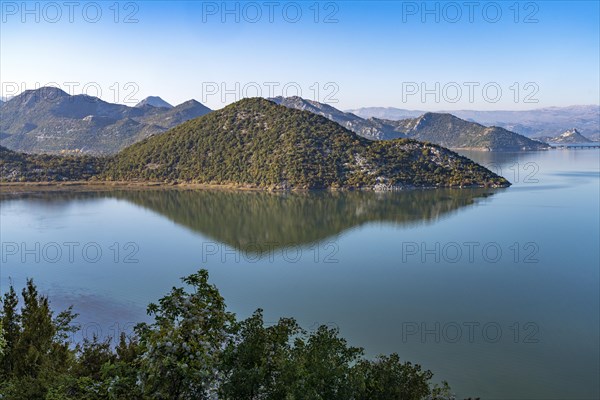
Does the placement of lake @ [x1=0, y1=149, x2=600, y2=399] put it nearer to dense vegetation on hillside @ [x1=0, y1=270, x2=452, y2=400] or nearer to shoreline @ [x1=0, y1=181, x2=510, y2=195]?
dense vegetation on hillside @ [x1=0, y1=270, x2=452, y2=400]

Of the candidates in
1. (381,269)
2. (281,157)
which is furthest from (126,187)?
(381,269)

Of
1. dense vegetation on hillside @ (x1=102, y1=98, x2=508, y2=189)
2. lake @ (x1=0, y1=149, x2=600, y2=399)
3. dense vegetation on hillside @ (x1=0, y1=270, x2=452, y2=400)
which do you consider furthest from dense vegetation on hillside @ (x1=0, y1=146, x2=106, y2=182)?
dense vegetation on hillside @ (x1=0, y1=270, x2=452, y2=400)

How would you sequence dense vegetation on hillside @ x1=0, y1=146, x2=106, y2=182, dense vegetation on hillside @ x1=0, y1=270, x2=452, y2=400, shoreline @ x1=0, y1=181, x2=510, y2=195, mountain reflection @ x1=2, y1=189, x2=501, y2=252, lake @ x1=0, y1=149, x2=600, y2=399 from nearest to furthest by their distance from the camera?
dense vegetation on hillside @ x1=0, y1=270, x2=452, y2=400
lake @ x1=0, y1=149, x2=600, y2=399
mountain reflection @ x1=2, y1=189, x2=501, y2=252
shoreline @ x1=0, y1=181, x2=510, y2=195
dense vegetation on hillside @ x1=0, y1=146, x2=106, y2=182

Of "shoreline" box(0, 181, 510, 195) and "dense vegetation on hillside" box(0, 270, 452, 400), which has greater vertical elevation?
"shoreline" box(0, 181, 510, 195)

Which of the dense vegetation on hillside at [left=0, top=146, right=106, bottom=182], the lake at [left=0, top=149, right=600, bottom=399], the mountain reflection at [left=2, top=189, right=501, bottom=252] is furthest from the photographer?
the dense vegetation on hillside at [left=0, top=146, right=106, bottom=182]

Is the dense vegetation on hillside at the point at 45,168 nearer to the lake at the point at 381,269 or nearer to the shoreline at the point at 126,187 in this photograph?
the shoreline at the point at 126,187
